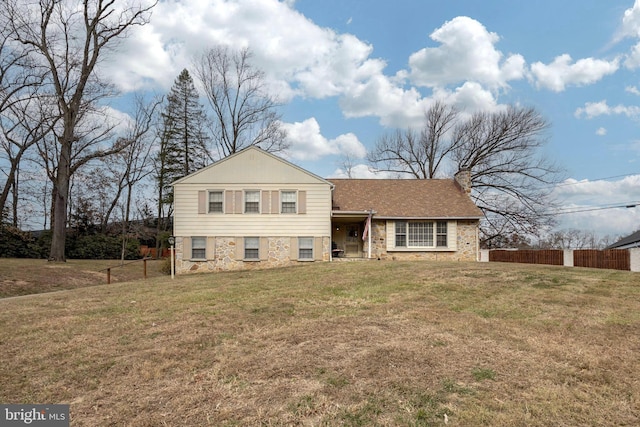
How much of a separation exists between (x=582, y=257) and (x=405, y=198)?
9.15m

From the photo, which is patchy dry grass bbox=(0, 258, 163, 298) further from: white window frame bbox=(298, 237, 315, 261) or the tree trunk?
white window frame bbox=(298, 237, 315, 261)

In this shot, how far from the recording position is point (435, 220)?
19.2 metres

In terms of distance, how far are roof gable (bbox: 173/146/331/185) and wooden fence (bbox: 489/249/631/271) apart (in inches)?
479

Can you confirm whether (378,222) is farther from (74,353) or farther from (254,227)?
(74,353)

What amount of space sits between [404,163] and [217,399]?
31132 millimetres

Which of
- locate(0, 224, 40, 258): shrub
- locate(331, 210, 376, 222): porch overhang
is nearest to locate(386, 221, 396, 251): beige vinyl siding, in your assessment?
locate(331, 210, 376, 222): porch overhang

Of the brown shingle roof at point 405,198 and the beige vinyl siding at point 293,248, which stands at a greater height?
the brown shingle roof at point 405,198

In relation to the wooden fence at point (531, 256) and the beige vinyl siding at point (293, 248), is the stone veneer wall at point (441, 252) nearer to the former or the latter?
the beige vinyl siding at point (293, 248)

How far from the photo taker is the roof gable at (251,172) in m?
18.5

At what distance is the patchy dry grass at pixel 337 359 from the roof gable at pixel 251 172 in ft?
32.6

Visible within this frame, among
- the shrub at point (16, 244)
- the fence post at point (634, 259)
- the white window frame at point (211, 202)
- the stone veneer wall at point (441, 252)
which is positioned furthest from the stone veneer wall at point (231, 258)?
the fence post at point (634, 259)

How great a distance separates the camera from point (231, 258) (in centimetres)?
1833

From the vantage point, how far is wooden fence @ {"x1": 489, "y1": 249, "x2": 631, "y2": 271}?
1786 centimetres

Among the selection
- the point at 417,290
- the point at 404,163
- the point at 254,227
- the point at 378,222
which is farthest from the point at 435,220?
the point at 404,163
